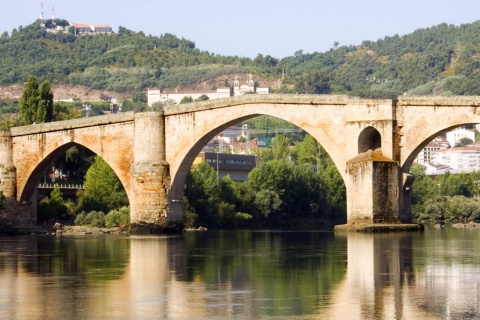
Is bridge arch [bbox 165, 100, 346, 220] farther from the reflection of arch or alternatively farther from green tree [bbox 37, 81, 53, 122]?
green tree [bbox 37, 81, 53, 122]

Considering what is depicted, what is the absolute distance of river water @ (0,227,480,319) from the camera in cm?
2784

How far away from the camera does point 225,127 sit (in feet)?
209

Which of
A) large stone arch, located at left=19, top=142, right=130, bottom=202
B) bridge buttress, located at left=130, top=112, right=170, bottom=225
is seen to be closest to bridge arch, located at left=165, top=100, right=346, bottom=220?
bridge buttress, located at left=130, top=112, right=170, bottom=225

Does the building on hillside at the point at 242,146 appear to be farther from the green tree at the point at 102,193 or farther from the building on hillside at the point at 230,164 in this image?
the green tree at the point at 102,193

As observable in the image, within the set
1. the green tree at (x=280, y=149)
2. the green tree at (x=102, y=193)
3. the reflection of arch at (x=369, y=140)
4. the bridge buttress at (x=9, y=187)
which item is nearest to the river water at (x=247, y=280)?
the reflection of arch at (x=369, y=140)

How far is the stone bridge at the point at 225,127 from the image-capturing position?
183 feet

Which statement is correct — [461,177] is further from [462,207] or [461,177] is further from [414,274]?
[414,274]

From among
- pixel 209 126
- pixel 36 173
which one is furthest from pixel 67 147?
pixel 209 126

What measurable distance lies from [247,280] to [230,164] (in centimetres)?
7768

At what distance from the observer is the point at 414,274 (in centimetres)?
3491

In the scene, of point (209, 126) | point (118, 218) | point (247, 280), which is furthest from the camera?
point (118, 218)

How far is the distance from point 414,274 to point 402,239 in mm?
15961

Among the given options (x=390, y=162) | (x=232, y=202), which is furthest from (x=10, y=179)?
(x=390, y=162)

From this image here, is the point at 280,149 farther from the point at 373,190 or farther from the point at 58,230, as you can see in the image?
the point at 373,190
